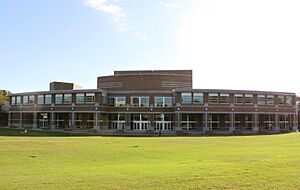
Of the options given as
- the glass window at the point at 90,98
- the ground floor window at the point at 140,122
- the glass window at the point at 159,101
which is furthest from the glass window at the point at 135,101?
the glass window at the point at 90,98

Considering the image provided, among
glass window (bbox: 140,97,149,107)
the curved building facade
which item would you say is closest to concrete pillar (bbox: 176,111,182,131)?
the curved building facade

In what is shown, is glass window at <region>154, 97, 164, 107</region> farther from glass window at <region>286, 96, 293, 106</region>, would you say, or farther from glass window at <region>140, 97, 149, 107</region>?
glass window at <region>286, 96, 293, 106</region>

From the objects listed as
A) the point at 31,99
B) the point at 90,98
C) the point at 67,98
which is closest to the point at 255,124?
the point at 90,98

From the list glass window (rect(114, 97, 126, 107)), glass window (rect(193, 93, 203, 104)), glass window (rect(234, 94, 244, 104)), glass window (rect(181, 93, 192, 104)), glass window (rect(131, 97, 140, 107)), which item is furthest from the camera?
glass window (rect(114, 97, 126, 107))

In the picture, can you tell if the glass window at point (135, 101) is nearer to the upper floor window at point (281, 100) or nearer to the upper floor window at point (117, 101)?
the upper floor window at point (117, 101)

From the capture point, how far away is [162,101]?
84.4 m

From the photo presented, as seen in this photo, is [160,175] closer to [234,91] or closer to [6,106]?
[234,91]

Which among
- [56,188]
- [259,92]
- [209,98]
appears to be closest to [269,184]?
[56,188]

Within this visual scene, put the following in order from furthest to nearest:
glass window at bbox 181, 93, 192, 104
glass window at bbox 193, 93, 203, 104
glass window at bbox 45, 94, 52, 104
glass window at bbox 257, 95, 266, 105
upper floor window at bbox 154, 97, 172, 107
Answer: glass window at bbox 45, 94, 52, 104 < upper floor window at bbox 154, 97, 172, 107 < glass window at bbox 257, 95, 266, 105 < glass window at bbox 181, 93, 192, 104 < glass window at bbox 193, 93, 203, 104

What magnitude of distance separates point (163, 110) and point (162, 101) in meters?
2.26

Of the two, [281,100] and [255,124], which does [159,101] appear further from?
[281,100]

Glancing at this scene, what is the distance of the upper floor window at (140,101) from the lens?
84312 millimetres

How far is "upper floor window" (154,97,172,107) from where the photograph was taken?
84125 mm

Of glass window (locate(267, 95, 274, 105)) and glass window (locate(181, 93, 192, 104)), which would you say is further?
glass window (locate(267, 95, 274, 105))
